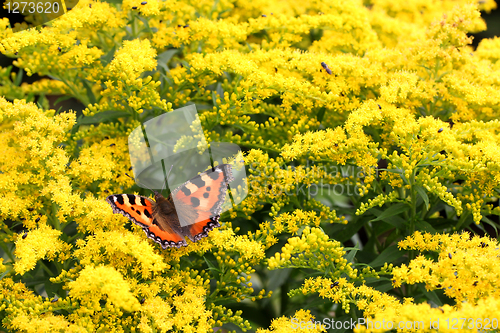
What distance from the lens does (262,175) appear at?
199 centimetres

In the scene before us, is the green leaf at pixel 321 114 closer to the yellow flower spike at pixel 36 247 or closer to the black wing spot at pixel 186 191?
the black wing spot at pixel 186 191

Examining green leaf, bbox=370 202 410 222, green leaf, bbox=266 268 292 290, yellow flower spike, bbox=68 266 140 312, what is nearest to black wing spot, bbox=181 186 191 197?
yellow flower spike, bbox=68 266 140 312

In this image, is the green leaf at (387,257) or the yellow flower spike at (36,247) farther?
the green leaf at (387,257)

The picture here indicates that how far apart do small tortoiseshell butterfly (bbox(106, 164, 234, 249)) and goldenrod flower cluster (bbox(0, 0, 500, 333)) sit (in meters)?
0.07

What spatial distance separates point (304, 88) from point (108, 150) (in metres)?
1.05

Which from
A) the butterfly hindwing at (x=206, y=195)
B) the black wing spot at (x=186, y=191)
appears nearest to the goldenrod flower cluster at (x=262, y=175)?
the butterfly hindwing at (x=206, y=195)

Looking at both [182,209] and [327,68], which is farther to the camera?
[327,68]

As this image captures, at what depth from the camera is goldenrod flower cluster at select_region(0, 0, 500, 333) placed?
64.2 inches

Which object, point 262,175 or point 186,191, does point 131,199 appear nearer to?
point 186,191

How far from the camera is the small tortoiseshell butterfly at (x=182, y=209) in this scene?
172 cm

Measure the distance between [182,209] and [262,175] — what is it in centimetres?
42

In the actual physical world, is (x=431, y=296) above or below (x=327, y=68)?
below

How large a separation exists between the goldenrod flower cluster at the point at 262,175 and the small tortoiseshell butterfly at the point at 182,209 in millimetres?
68

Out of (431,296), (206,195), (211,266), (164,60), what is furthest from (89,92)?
(431,296)
